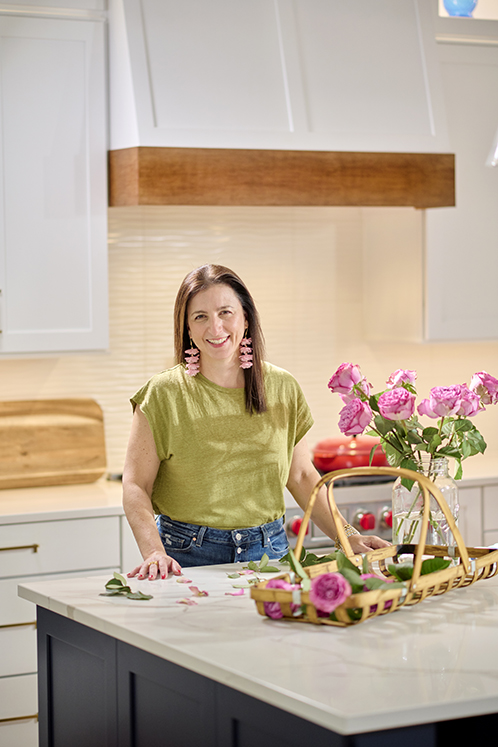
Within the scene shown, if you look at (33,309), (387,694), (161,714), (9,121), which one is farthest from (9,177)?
(387,694)

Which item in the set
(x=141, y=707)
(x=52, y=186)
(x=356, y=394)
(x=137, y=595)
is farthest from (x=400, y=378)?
(x=52, y=186)

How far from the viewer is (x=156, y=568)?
194 centimetres

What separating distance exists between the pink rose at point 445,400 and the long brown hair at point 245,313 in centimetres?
53

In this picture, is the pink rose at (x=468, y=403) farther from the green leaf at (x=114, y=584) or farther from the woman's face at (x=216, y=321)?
the green leaf at (x=114, y=584)

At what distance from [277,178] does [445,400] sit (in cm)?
153

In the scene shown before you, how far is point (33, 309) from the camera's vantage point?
3.15 m

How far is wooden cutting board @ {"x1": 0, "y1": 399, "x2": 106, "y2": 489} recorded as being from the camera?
342cm

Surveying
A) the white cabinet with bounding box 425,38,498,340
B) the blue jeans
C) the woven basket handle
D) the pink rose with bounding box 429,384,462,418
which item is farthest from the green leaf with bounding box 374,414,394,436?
the white cabinet with bounding box 425,38,498,340

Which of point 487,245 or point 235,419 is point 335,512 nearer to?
point 235,419

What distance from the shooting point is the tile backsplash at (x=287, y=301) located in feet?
11.8

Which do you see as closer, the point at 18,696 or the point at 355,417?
the point at 355,417

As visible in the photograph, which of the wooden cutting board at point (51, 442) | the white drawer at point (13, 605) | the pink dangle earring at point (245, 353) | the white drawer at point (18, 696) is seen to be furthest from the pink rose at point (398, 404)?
the wooden cutting board at point (51, 442)

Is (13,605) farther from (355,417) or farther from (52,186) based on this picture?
(355,417)

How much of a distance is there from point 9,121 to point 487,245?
1.82 meters
